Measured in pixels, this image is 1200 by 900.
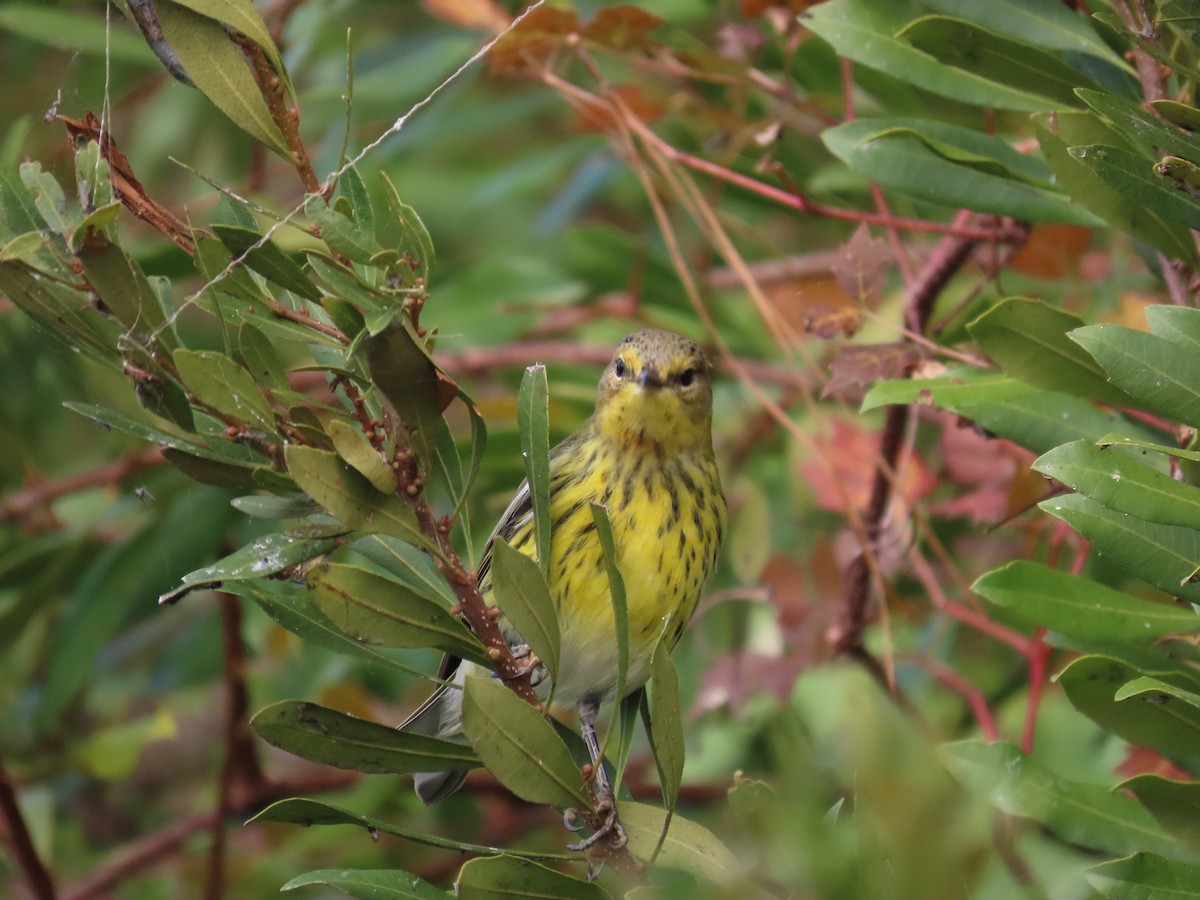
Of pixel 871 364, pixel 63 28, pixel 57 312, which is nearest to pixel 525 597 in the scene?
pixel 57 312

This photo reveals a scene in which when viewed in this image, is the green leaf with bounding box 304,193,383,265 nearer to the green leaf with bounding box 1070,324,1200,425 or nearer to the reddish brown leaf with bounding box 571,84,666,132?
the green leaf with bounding box 1070,324,1200,425

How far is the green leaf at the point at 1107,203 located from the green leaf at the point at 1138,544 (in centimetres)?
43

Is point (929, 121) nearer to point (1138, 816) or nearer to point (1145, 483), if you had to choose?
point (1145, 483)

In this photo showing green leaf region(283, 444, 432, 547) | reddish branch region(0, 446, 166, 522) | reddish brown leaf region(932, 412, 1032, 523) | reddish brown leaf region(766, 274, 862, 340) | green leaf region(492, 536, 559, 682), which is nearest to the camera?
green leaf region(283, 444, 432, 547)

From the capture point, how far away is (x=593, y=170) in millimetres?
4031

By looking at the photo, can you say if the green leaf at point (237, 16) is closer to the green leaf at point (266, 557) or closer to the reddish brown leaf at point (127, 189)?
the reddish brown leaf at point (127, 189)

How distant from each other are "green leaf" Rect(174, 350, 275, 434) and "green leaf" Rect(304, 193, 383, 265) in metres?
0.16

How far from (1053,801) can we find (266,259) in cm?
122

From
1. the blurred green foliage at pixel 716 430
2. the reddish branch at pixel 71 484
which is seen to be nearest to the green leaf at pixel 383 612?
the blurred green foliage at pixel 716 430

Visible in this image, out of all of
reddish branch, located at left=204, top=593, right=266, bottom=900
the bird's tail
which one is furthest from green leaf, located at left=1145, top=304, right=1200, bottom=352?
reddish branch, located at left=204, top=593, right=266, bottom=900

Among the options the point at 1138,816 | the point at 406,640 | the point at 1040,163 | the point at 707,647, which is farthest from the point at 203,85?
the point at 707,647

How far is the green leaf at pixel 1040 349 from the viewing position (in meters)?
1.80

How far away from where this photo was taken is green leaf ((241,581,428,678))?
1541mm

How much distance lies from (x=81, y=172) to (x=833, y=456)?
1.95 metres
